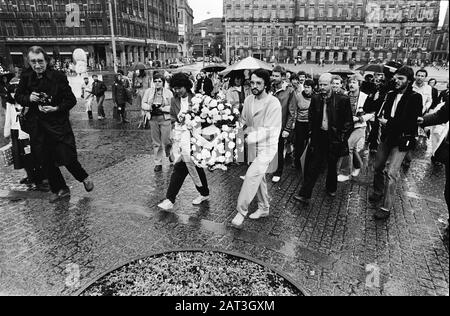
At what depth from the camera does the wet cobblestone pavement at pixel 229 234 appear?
129 inches

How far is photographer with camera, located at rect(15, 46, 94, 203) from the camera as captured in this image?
182 inches

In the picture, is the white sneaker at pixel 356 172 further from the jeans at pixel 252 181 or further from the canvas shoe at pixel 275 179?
the jeans at pixel 252 181

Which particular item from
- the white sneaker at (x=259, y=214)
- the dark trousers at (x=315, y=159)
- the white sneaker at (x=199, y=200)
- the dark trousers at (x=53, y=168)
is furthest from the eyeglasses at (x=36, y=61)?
the dark trousers at (x=315, y=159)

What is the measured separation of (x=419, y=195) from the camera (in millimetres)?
5488

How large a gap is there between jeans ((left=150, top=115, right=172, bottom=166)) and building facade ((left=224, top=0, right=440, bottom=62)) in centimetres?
8816

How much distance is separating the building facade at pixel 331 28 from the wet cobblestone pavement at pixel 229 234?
293 ft

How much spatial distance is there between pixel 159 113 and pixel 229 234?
3.44 m

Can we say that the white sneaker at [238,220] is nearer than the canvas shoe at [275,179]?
Yes

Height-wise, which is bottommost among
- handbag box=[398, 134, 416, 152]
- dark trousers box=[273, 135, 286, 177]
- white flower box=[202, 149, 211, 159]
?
dark trousers box=[273, 135, 286, 177]

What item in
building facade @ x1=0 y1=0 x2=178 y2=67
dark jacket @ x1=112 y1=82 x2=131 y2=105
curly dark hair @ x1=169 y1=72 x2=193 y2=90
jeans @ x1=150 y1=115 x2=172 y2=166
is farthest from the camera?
building facade @ x1=0 y1=0 x2=178 y2=67

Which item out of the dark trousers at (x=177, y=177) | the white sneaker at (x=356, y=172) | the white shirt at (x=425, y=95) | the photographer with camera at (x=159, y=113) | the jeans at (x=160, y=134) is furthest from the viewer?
the white shirt at (x=425, y=95)

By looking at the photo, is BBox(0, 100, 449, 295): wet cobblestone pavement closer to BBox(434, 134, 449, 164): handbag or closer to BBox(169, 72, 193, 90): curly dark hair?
BBox(434, 134, 449, 164): handbag

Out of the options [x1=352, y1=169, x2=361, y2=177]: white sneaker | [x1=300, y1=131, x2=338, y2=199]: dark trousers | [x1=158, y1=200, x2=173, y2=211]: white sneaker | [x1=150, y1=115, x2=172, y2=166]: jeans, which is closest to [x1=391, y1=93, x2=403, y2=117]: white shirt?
[x1=300, y1=131, x2=338, y2=199]: dark trousers
